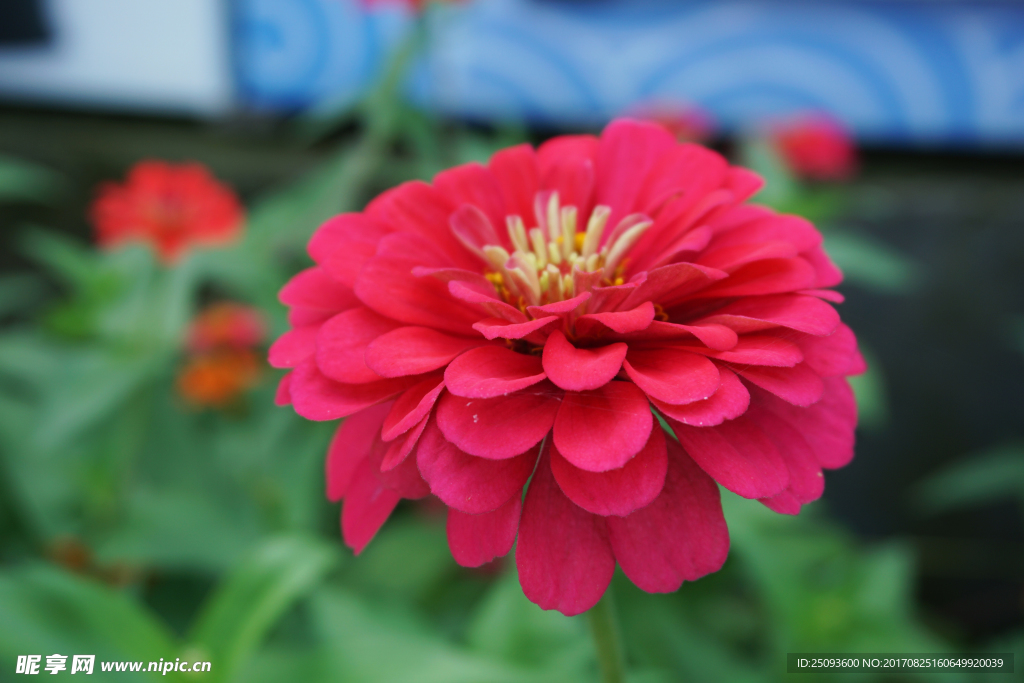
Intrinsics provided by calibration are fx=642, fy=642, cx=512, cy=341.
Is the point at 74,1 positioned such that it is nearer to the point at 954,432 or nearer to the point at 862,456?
the point at 862,456

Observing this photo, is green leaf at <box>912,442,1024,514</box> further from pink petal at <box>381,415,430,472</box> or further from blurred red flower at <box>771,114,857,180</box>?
pink petal at <box>381,415,430,472</box>

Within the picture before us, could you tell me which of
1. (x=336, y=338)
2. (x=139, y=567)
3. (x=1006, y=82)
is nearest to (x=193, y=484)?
(x=139, y=567)

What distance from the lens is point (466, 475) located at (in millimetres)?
218

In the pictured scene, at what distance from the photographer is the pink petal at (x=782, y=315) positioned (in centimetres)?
22

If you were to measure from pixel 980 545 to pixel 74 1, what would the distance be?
2.22 m

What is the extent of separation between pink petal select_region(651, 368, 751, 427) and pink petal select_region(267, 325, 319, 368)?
0.46 feet

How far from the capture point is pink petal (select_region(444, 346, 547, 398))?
0.21m

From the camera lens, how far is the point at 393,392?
0.80 ft

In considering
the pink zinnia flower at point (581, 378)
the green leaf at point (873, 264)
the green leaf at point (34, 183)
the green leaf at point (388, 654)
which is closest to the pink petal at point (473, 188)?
the pink zinnia flower at point (581, 378)

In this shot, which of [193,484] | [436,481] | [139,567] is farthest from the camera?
[193,484]

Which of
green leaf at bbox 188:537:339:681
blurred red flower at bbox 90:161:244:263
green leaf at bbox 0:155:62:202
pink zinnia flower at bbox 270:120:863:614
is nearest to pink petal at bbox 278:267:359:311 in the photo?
pink zinnia flower at bbox 270:120:863:614

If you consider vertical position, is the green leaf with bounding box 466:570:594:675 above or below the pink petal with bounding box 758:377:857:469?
below

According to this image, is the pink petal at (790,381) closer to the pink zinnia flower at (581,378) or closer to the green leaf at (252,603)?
the pink zinnia flower at (581,378)

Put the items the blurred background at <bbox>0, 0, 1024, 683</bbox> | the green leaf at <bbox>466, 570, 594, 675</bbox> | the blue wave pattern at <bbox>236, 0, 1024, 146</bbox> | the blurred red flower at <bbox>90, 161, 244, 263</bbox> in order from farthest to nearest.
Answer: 1. the blue wave pattern at <bbox>236, 0, 1024, 146</bbox>
2. the blurred red flower at <bbox>90, 161, 244, 263</bbox>
3. the blurred background at <bbox>0, 0, 1024, 683</bbox>
4. the green leaf at <bbox>466, 570, 594, 675</bbox>
